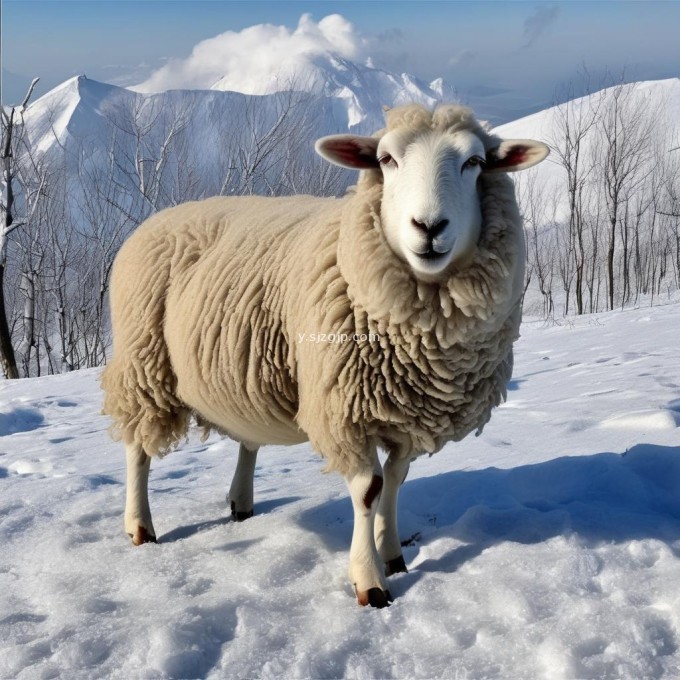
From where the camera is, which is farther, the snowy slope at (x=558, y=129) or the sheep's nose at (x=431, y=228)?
the snowy slope at (x=558, y=129)

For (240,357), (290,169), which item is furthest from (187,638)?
(290,169)

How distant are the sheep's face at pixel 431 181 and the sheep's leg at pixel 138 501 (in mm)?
1729

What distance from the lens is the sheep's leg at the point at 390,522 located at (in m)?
2.83

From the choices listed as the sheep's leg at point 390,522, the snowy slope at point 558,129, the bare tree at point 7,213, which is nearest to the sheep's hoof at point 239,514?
the sheep's leg at point 390,522

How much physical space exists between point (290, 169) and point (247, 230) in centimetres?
1620

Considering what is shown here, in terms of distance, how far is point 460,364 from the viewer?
260 centimetres

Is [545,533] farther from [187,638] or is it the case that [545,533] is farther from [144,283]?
[144,283]

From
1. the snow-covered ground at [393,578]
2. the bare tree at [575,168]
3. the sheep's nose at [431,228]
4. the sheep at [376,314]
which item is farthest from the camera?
the bare tree at [575,168]

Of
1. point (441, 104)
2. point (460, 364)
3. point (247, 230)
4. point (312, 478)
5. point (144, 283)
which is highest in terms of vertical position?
point (441, 104)

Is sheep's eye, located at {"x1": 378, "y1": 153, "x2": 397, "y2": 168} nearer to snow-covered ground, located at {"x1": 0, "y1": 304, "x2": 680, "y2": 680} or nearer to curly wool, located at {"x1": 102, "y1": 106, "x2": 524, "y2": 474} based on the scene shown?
curly wool, located at {"x1": 102, "y1": 106, "x2": 524, "y2": 474}

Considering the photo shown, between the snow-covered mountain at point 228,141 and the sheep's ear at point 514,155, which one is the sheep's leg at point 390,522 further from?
the snow-covered mountain at point 228,141

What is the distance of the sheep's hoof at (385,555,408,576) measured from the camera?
282 centimetres

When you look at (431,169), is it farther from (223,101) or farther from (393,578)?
(223,101)

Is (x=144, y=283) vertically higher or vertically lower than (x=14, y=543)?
higher
